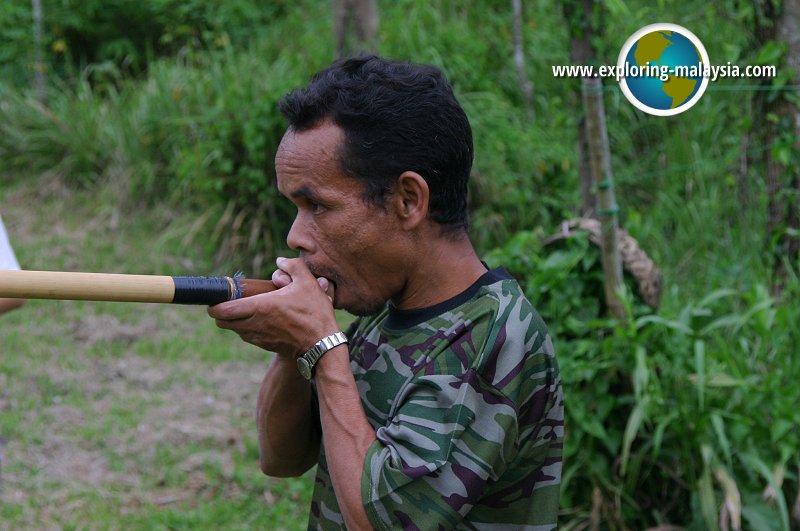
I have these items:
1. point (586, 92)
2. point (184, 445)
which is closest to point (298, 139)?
point (586, 92)

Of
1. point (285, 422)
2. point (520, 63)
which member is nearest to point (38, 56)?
point (520, 63)

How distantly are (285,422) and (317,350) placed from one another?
36 centimetres

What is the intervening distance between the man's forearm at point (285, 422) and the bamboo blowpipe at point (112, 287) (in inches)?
10.1

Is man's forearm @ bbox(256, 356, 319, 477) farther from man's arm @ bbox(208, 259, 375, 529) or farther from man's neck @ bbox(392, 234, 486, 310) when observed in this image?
man's neck @ bbox(392, 234, 486, 310)

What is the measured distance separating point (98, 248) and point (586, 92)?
4928 millimetres

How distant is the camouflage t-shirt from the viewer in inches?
65.2

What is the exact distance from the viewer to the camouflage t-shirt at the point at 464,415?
5.44 feet

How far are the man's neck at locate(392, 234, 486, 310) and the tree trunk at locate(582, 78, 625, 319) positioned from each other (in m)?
1.63

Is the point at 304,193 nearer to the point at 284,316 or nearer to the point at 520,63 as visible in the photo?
the point at 284,316

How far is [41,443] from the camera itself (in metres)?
4.90

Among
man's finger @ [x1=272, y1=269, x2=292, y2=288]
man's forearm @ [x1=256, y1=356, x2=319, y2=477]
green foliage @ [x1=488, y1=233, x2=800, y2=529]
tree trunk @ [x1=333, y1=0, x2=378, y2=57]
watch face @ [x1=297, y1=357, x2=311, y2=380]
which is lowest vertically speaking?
green foliage @ [x1=488, y1=233, x2=800, y2=529]

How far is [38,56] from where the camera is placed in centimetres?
952

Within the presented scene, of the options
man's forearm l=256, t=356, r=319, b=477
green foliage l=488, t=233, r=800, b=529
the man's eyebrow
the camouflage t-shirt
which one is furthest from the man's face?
green foliage l=488, t=233, r=800, b=529

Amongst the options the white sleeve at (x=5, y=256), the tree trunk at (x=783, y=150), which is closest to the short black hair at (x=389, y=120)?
A: the white sleeve at (x=5, y=256)
